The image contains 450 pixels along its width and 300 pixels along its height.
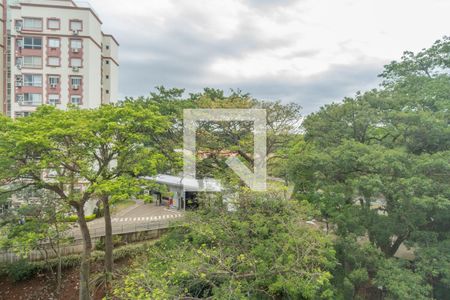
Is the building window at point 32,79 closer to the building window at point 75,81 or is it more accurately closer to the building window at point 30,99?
the building window at point 30,99

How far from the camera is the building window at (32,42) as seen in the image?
18.9 metres

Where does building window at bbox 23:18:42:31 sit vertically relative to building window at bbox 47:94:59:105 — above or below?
above

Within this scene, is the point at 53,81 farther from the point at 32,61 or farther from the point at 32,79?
the point at 32,61

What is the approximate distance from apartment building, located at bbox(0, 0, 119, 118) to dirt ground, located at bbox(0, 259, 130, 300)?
40.2ft

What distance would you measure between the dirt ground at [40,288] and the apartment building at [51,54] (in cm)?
1226

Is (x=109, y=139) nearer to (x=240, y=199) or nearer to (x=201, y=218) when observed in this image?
(x=201, y=218)

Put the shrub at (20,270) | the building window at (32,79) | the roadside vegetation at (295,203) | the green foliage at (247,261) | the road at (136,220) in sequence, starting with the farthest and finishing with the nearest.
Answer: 1. the building window at (32,79)
2. the road at (136,220)
3. the shrub at (20,270)
4. the roadside vegetation at (295,203)
5. the green foliage at (247,261)

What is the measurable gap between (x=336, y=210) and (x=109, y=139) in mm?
7537

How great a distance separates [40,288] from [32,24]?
58.0 feet

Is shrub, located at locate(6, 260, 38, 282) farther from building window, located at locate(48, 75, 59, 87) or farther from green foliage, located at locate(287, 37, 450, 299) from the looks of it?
building window, located at locate(48, 75, 59, 87)

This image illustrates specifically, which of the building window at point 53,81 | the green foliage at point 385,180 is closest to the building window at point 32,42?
the building window at point 53,81

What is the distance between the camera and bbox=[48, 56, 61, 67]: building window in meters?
19.3


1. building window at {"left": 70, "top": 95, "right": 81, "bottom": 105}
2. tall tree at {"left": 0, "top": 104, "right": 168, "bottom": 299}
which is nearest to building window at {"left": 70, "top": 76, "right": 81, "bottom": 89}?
building window at {"left": 70, "top": 95, "right": 81, "bottom": 105}

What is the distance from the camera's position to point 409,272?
7145 millimetres
